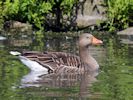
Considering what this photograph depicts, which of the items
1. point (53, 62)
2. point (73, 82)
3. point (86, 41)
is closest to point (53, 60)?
point (53, 62)

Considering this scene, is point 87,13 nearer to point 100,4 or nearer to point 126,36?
point 100,4

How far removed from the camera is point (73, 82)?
1409 cm

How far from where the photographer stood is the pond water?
12141 mm

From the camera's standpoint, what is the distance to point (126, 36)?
27.3m

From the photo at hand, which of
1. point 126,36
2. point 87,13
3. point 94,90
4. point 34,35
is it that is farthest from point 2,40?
point 94,90

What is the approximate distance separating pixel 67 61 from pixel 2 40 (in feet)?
30.1

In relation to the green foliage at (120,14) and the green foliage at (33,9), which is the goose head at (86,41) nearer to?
the green foliage at (33,9)

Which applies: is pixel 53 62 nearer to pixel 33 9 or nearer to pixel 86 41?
pixel 86 41

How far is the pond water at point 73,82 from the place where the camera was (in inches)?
478

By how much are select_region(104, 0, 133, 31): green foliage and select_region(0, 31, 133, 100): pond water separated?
30.8ft

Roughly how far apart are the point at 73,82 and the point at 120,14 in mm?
17046

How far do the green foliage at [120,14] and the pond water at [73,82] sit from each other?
370 inches

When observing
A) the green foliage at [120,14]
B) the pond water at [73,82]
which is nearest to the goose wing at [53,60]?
the pond water at [73,82]

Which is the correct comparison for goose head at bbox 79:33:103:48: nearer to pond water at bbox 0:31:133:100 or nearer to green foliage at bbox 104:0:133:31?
pond water at bbox 0:31:133:100
